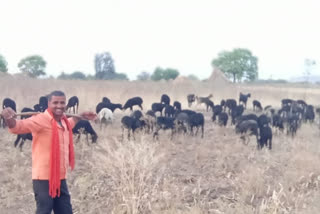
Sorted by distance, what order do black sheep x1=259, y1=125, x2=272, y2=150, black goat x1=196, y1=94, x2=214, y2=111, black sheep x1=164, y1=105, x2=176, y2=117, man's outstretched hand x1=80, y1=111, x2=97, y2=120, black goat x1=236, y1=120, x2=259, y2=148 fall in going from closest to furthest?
man's outstretched hand x1=80, y1=111, x2=97, y2=120 < black sheep x1=259, y1=125, x2=272, y2=150 < black goat x1=236, y1=120, x2=259, y2=148 < black sheep x1=164, y1=105, x2=176, y2=117 < black goat x1=196, y1=94, x2=214, y2=111

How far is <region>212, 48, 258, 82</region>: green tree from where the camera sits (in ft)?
193

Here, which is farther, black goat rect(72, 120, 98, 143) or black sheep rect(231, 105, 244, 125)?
black sheep rect(231, 105, 244, 125)

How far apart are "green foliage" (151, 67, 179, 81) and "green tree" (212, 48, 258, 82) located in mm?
5736

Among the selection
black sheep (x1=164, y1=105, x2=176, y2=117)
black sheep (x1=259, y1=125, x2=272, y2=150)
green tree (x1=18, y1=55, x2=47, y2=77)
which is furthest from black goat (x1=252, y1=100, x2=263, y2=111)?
green tree (x1=18, y1=55, x2=47, y2=77)

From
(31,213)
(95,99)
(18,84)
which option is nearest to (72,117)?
(31,213)

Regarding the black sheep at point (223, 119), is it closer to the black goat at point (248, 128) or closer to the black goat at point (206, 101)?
the black goat at point (248, 128)

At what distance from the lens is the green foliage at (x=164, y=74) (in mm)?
57562

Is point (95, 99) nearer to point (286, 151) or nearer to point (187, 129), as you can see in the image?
point (187, 129)

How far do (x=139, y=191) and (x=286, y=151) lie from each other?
6692 millimetres

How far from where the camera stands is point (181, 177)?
381 inches

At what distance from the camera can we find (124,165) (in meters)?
7.84

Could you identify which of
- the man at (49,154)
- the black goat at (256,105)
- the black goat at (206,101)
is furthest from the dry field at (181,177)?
the black goat at (256,105)

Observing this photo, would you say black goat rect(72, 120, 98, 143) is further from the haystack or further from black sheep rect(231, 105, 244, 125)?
the haystack

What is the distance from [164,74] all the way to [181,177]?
160 feet
